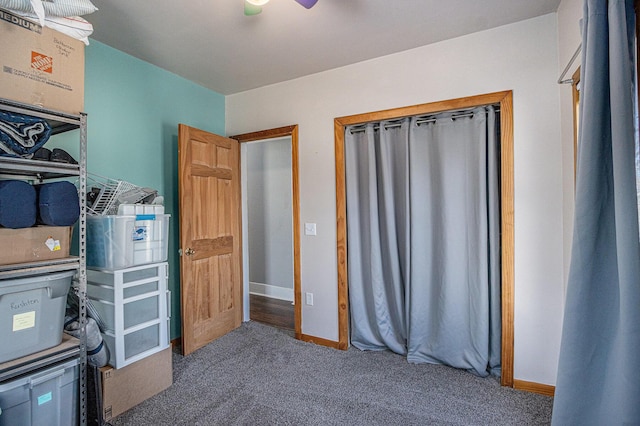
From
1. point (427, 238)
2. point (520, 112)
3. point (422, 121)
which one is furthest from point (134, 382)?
point (520, 112)

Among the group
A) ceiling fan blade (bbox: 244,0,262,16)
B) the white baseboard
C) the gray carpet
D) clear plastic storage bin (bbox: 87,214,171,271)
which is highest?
ceiling fan blade (bbox: 244,0,262,16)

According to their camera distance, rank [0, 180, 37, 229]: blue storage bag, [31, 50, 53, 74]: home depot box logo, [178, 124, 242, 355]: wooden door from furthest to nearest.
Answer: [178, 124, 242, 355]: wooden door, [31, 50, 53, 74]: home depot box logo, [0, 180, 37, 229]: blue storage bag

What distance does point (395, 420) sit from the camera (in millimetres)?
1858

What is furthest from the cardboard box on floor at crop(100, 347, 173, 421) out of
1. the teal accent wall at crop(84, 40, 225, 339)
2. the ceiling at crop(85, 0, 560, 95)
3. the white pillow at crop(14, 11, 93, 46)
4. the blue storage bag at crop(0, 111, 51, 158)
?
the ceiling at crop(85, 0, 560, 95)

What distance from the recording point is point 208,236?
295 centimetres

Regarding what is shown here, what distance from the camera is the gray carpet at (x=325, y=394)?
1.88 meters

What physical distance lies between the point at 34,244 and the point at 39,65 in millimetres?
865

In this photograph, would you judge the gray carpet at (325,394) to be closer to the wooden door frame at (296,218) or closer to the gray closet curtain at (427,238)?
the gray closet curtain at (427,238)

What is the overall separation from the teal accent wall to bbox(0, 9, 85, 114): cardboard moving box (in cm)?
80

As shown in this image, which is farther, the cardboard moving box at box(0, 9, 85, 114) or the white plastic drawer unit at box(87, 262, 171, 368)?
the white plastic drawer unit at box(87, 262, 171, 368)

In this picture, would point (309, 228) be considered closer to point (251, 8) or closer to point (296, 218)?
point (296, 218)

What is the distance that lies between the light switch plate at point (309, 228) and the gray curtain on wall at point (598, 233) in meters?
2.03

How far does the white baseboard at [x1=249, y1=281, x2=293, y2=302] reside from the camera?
14.6 ft

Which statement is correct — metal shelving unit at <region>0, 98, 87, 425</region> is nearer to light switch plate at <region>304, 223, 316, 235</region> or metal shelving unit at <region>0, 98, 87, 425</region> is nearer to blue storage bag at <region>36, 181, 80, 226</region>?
blue storage bag at <region>36, 181, 80, 226</region>
